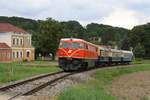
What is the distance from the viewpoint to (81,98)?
16875 millimetres

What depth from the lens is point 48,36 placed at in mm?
120188

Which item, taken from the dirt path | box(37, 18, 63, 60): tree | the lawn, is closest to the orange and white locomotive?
the lawn

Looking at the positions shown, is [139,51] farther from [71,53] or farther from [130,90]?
[130,90]

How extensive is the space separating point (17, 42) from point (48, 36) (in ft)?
27.5

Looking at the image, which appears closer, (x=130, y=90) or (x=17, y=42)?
(x=130, y=90)

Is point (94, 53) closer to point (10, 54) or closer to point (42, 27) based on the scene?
point (10, 54)

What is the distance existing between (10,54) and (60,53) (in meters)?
68.0

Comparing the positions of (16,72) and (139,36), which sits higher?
(139,36)

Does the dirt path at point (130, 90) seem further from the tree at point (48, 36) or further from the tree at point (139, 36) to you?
the tree at point (139, 36)

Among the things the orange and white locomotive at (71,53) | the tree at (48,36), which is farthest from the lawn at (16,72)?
the tree at (48,36)

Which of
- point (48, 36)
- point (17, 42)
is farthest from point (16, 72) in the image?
point (48, 36)

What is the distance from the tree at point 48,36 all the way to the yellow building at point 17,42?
2.75 meters

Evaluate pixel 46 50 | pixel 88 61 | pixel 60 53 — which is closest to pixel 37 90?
pixel 60 53

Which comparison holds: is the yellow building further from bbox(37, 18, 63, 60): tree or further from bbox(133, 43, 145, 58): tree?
bbox(133, 43, 145, 58): tree
